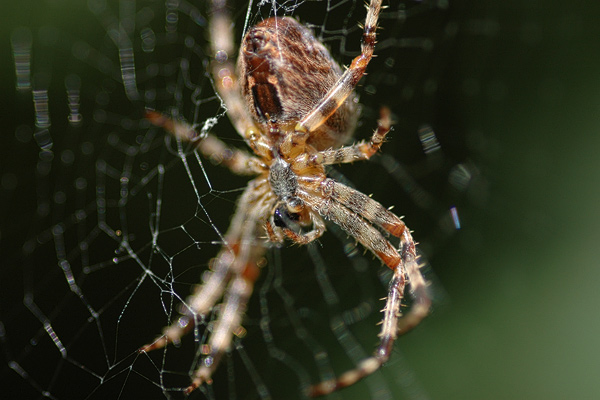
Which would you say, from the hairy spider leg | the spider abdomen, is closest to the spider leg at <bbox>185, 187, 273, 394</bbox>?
the hairy spider leg

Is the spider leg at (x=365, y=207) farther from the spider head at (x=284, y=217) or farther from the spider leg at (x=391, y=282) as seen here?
the spider head at (x=284, y=217)

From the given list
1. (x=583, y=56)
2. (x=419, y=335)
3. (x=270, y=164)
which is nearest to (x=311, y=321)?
(x=419, y=335)

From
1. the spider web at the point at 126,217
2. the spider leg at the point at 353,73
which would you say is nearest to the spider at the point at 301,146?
the spider leg at the point at 353,73

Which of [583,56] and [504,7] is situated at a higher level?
[504,7]

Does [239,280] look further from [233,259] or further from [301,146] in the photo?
[301,146]

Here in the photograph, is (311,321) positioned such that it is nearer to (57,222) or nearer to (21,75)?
(57,222)
